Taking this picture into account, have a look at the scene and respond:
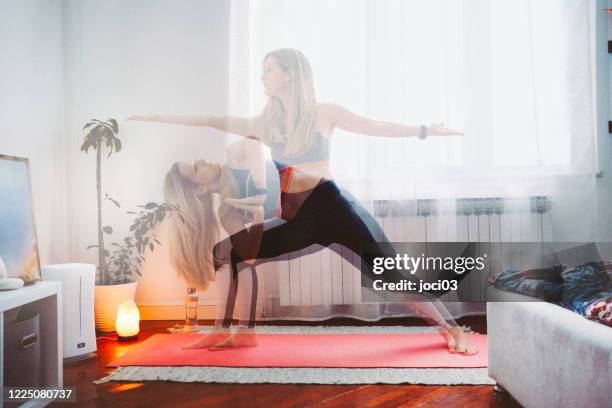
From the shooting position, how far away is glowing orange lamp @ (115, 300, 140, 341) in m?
2.52

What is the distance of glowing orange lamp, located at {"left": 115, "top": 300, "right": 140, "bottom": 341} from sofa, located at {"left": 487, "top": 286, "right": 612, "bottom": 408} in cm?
182

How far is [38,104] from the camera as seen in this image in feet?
9.10

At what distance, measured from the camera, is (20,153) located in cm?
256

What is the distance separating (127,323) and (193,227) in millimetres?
691

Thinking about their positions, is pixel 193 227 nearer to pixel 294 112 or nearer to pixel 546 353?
pixel 294 112

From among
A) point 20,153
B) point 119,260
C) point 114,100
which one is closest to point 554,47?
point 114,100

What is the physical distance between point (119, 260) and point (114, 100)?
106 cm

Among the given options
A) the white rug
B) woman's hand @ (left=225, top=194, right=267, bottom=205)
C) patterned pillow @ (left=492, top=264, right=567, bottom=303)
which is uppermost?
woman's hand @ (left=225, top=194, right=267, bottom=205)

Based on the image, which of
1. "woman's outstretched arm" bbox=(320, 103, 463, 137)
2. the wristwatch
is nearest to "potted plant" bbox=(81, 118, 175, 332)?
"woman's outstretched arm" bbox=(320, 103, 463, 137)

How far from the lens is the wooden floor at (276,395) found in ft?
5.40

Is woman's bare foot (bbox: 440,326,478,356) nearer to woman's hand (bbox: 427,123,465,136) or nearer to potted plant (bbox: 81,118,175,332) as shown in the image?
woman's hand (bbox: 427,123,465,136)

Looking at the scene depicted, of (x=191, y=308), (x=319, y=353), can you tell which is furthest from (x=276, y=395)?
(x=191, y=308)

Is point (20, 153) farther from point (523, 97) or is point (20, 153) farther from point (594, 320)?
point (523, 97)

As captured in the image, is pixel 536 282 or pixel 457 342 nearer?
pixel 536 282
